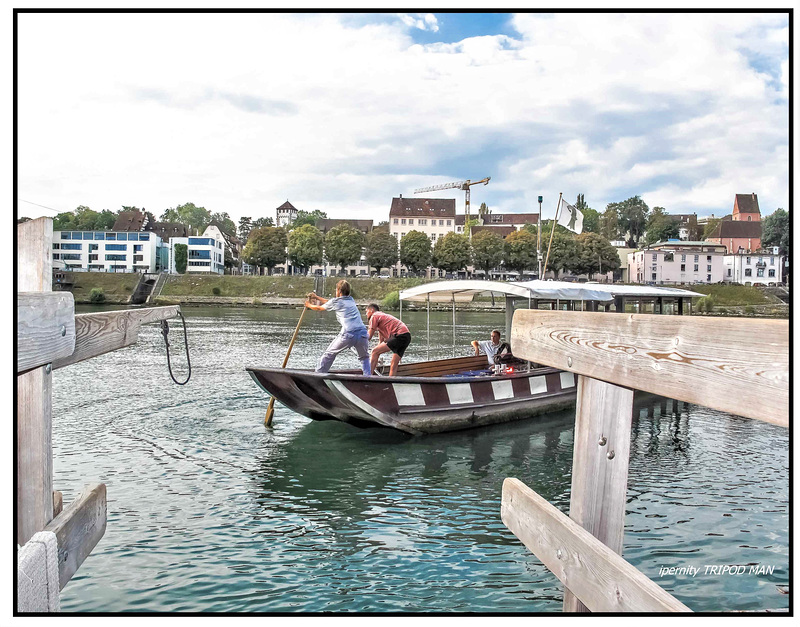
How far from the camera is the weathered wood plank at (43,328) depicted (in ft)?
8.10

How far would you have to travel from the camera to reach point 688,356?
2.05 meters

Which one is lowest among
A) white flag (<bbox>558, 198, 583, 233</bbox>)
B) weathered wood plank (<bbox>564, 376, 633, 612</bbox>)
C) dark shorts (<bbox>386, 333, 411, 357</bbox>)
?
dark shorts (<bbox>386, 333, 411, 357</bbox>)

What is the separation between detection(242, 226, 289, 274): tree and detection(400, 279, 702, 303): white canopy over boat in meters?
86.9

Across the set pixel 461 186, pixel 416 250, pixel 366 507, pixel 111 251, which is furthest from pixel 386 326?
pixel 461 186

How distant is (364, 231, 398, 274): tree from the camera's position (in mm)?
104125

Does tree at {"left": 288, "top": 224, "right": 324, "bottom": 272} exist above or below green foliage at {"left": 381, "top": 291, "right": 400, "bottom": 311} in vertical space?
above

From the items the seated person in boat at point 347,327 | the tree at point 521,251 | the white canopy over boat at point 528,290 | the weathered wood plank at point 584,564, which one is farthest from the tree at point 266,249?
the weathered wood plank at point 584,564

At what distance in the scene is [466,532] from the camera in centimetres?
841

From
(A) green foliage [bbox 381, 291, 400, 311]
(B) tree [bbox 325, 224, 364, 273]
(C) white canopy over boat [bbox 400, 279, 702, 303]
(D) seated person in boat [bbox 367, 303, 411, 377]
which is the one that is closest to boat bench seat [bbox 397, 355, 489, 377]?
(D) seated person in boat [bbox 367, 303, 411, 377]

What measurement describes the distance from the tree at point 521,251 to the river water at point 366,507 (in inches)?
3404

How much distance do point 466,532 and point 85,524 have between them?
5664 millimetres

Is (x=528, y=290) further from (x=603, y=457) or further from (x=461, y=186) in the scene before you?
(x=461, y=186)

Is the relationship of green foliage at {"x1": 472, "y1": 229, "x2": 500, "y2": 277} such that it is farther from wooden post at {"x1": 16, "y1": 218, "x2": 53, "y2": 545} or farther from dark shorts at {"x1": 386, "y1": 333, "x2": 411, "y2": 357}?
wooden post at {"x1": 16, "y1": 218, "x2": 53, "y2": 545}
